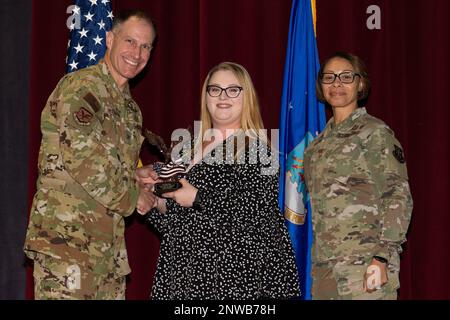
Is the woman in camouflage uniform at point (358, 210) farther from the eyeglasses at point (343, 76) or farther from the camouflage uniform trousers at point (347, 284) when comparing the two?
the eyeglasses at point (343, 76)

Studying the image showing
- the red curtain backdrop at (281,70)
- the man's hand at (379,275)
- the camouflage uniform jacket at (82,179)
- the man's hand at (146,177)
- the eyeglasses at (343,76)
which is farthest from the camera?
the red curtain backdrop at (281,70)

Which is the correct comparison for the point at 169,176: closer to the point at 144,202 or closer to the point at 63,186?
the point at 144,202

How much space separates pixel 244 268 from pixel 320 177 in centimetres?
73

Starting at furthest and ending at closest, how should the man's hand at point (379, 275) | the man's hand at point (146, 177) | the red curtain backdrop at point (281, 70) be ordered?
the red curtain backdrop at point (281, 70)
the man's hand at point (146, 177)
the man's hand at point (379, 275)

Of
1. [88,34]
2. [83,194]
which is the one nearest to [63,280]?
[83,194]

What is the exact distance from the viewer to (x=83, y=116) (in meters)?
2.79

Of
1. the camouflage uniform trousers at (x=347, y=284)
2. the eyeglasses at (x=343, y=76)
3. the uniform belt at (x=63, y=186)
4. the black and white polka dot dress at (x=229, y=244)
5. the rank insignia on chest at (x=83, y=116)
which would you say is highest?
the eyeglasses at (x=343, y=76)

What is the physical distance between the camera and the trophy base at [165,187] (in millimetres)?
2842

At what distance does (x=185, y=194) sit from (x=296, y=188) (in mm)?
1213

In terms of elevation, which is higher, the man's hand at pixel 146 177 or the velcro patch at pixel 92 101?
the velcro patch at pixel 92 101

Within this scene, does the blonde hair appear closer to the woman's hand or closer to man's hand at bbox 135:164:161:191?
the woman's hand

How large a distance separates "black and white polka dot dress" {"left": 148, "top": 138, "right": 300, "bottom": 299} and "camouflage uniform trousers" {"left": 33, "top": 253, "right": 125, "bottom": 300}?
0.31 m

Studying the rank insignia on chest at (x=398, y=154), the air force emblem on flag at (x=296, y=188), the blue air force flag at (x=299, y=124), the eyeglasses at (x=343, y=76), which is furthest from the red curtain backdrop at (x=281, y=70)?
the rank insignia on chest at (x=398, y=154)
